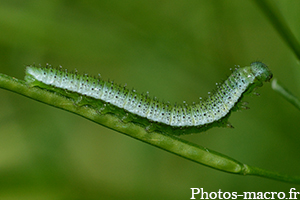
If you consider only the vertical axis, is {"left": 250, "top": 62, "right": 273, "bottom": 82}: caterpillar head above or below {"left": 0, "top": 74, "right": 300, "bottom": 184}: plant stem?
above

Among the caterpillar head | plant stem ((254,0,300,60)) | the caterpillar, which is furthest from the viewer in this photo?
the caterpillar head

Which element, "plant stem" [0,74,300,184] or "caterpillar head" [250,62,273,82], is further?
"caterpillar head" [250,62,273,82]

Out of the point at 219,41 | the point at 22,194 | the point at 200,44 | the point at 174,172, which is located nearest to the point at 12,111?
the point at 22,194

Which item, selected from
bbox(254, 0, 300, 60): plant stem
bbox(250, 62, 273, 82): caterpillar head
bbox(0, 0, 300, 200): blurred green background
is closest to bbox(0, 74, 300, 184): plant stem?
bbox(254, 0, 300, 60): plant stem

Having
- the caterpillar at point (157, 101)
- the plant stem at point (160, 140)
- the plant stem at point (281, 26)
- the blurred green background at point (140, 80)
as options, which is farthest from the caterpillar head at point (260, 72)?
the plant stem at point (160, 140)

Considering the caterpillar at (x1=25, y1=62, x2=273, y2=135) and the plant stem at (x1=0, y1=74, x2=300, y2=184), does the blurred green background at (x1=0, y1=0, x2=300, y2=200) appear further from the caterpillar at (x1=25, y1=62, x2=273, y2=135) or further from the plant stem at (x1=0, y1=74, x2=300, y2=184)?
the plant stem at (x1=0, y1=74, x2=300, y2=184)

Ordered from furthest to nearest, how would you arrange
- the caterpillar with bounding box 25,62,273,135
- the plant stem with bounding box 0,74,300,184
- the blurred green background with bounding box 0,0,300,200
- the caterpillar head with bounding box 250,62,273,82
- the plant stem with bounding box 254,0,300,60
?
the blurred green background with bounding box 0,0,300,200
the caterpillar head with bounding box 250,62,273,82
the caterpillar with bounding box 25,62,273,135
the plant stem with bounding box 254,0,300,60
the plant stem with bounding box 0,74,300,184

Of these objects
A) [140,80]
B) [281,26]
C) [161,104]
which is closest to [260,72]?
[281,26]
